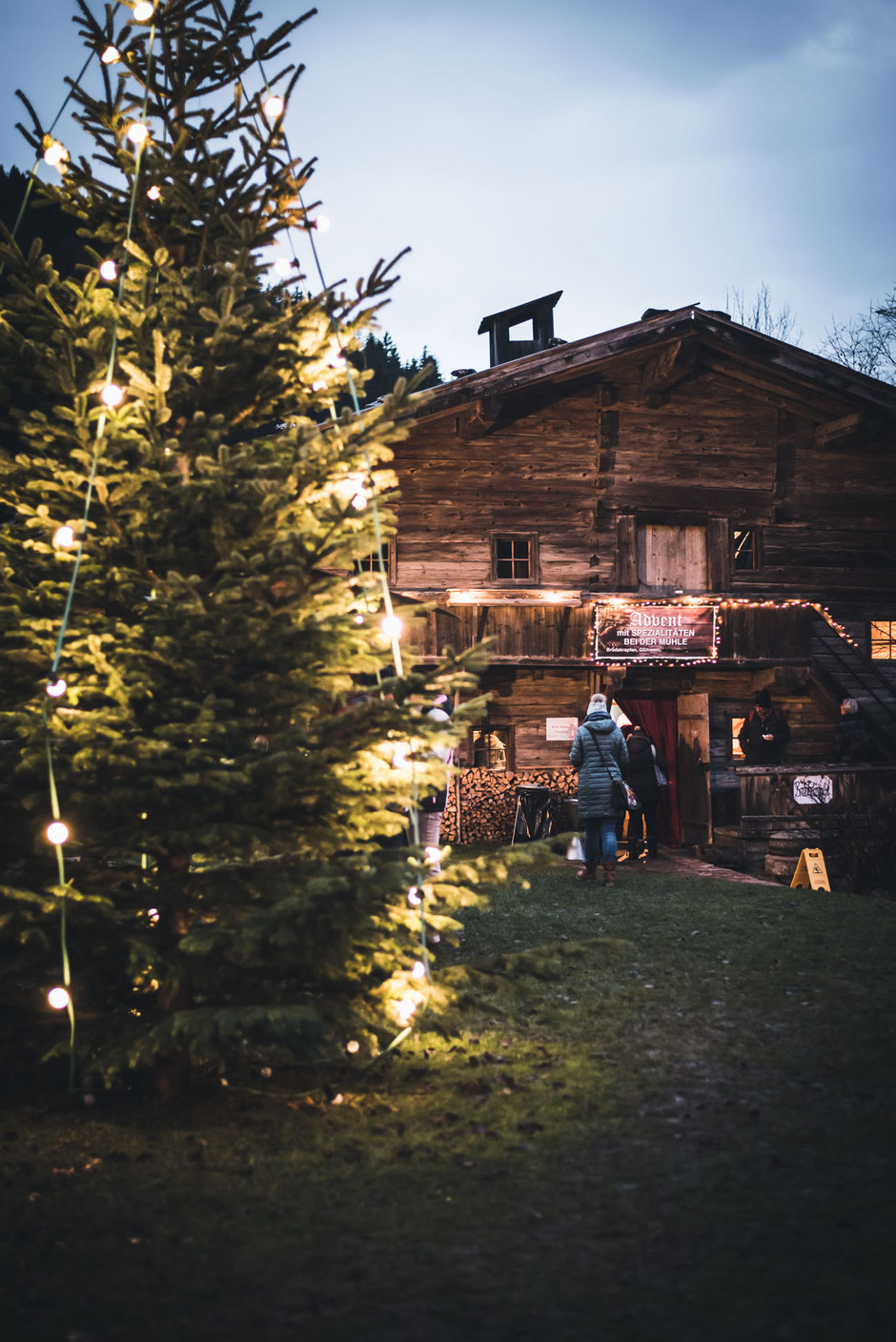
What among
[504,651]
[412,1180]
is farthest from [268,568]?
[504,651]

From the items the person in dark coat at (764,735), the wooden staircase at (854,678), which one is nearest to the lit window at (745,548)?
the wooden staircase at (854,678)

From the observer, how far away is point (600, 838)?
489 inches

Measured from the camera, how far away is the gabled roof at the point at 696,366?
17.0 metres

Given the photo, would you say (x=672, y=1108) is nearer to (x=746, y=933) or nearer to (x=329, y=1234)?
(x=329, y=1234)

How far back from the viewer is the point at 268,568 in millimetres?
4551

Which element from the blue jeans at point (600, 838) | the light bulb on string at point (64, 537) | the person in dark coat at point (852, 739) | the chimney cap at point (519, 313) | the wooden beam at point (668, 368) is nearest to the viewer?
the light bulb on string at point (64, 537)

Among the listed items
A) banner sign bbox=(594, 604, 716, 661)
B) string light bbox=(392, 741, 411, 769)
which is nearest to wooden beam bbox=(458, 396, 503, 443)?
banner sign bbox=(594, 604, 716, 661)

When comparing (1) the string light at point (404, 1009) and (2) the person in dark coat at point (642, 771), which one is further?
(2) the person in dark coat at point (642, 771)

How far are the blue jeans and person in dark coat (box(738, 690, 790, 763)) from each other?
212 inches

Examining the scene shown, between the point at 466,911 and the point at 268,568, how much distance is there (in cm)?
661

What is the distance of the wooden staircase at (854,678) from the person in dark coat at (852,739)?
486 mm

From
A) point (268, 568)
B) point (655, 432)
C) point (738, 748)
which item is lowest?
point (738, 748)

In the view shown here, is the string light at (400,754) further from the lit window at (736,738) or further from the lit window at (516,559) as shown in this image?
the lit window at (736,738)

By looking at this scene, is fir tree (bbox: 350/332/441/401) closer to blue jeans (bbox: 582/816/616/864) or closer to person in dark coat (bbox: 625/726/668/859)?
person in dark coat (bbox: 625/726/668/859)
